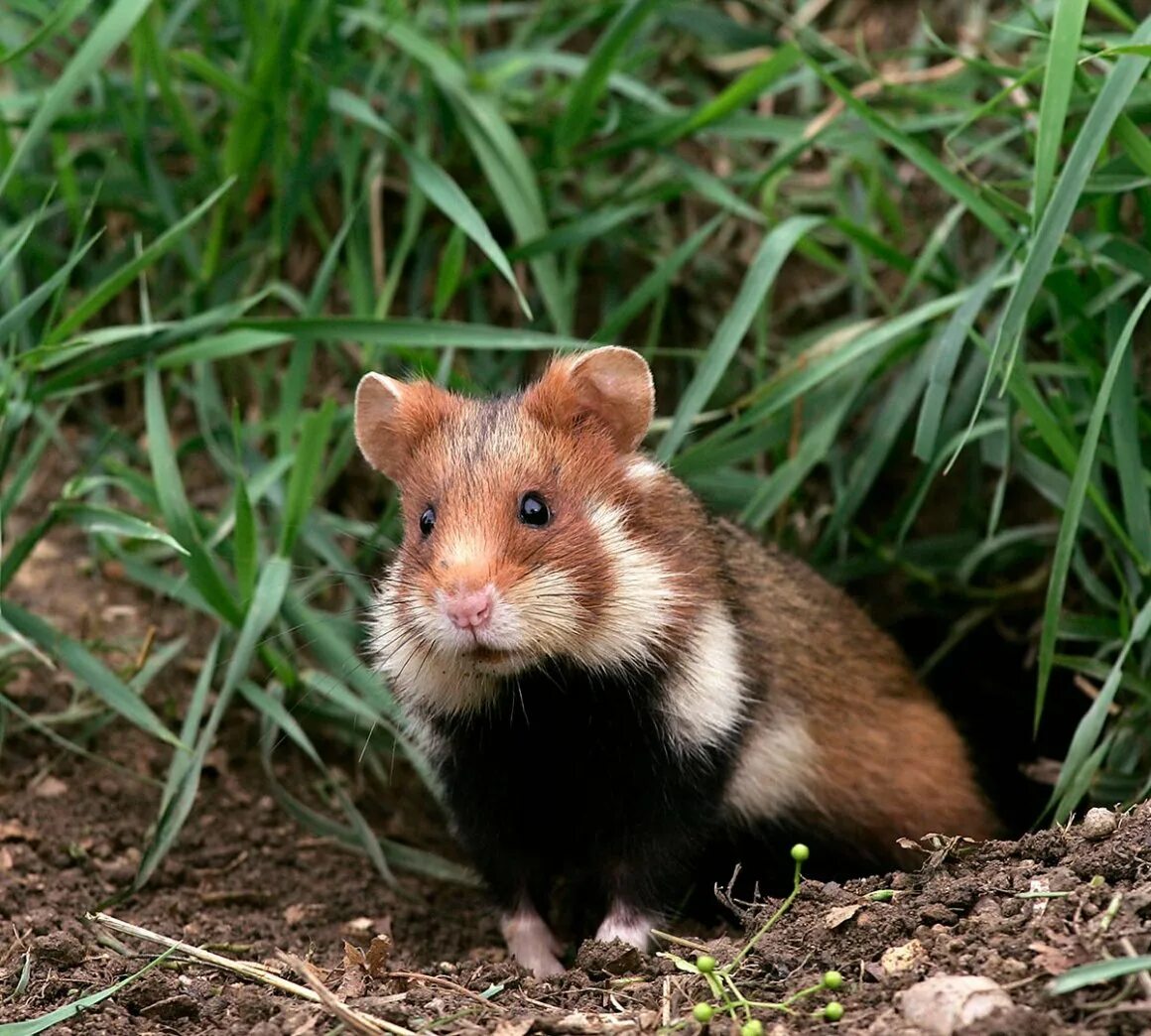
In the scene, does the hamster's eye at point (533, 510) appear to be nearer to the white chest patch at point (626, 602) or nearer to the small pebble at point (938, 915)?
the white chest patch at point (626, 602)

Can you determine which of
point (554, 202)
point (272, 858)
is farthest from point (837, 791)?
point (554, 202)

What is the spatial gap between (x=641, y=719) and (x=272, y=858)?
1563 mm

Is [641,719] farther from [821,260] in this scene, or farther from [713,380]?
[821,260]

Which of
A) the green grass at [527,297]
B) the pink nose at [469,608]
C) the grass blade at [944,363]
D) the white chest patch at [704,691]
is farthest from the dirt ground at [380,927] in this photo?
the grass blade at [944,363]

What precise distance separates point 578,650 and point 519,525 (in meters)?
0.34

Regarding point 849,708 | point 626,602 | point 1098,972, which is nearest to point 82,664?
point 626,602

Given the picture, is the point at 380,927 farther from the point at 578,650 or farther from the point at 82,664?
the point at 578,650

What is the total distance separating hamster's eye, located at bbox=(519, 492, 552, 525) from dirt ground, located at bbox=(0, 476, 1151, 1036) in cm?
106

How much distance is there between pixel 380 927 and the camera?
486 centimetres

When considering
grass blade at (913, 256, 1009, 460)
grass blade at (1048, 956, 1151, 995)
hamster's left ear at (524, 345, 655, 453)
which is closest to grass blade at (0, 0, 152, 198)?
hamster's left ear at (524, 345, 655, 453)

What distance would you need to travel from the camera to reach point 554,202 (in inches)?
238

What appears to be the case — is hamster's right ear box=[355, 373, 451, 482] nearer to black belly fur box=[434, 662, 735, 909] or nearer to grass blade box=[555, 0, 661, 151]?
black belly fur box=[434, 662, 735, 909]

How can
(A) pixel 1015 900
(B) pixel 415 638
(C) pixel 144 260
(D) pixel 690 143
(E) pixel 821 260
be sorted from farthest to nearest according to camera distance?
(D) pixel 690 143
(E) pixel 821 260
(C) pixel 144 260
(B) pixel 415 638
(A) pixel 1015 900

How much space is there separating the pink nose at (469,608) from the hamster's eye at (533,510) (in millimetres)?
371
